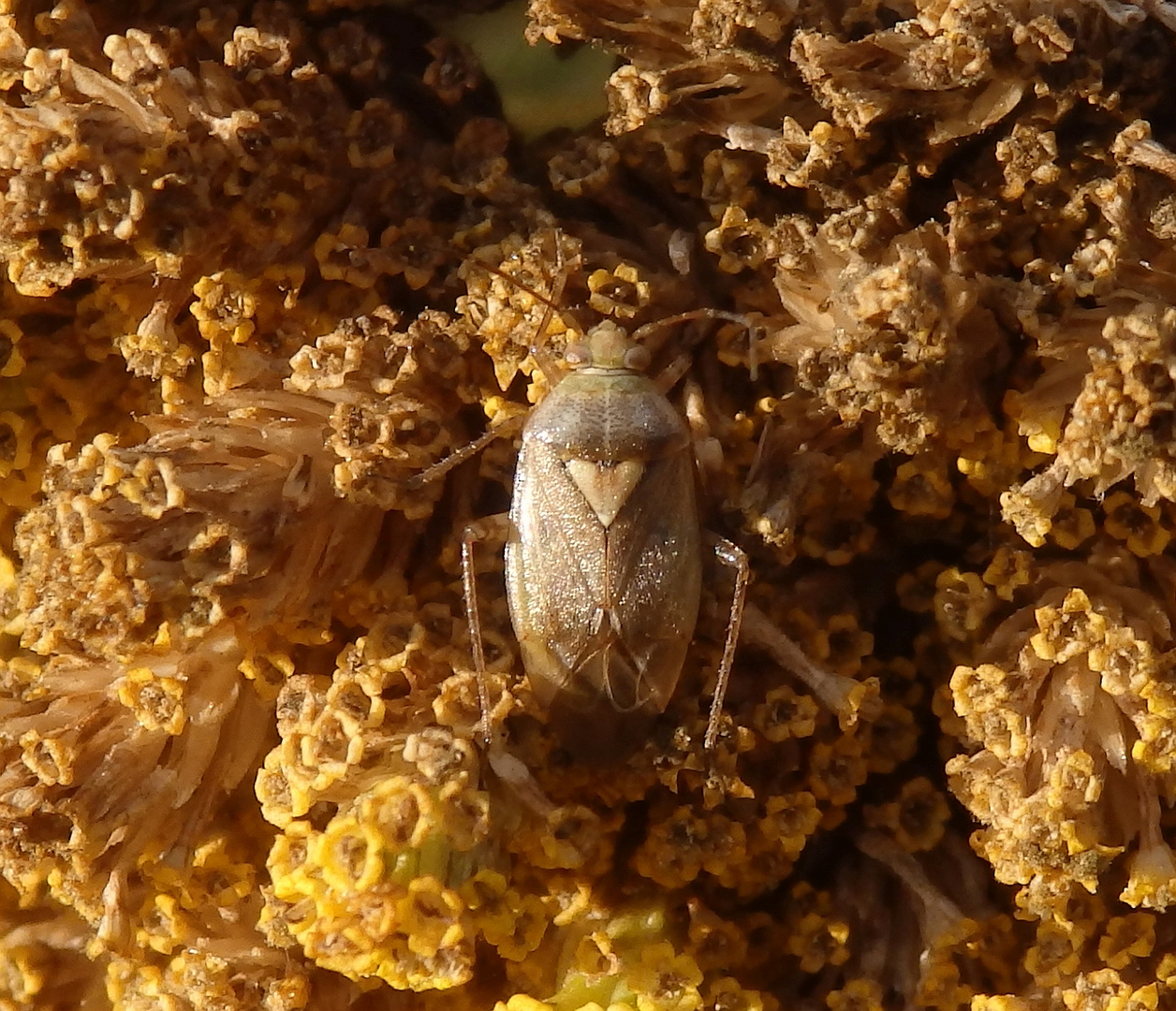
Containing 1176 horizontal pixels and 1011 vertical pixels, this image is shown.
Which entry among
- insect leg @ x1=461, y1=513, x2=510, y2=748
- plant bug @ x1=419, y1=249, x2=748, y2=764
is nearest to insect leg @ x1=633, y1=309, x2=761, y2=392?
plant bug @ x1=419, y1=249, x2=748, y2=764

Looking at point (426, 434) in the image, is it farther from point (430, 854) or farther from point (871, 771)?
point (871, 771)

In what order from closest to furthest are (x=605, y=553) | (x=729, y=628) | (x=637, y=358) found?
(x=729, y=628), (x=637, y=358), (x=605, y=553)

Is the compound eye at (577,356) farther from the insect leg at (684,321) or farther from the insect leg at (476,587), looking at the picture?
the insect leg at (476,587)

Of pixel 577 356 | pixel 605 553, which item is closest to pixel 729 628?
pixel 605 553

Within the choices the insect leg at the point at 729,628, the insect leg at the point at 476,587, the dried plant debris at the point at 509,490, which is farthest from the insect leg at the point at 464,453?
the insect leg at the point at 729,628

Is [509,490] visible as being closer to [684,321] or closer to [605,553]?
[605,553]

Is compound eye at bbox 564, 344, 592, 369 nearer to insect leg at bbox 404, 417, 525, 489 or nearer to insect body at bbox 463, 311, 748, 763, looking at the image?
insect body at bbox 463, 311, 748, 763

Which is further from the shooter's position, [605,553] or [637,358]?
[605,553]
